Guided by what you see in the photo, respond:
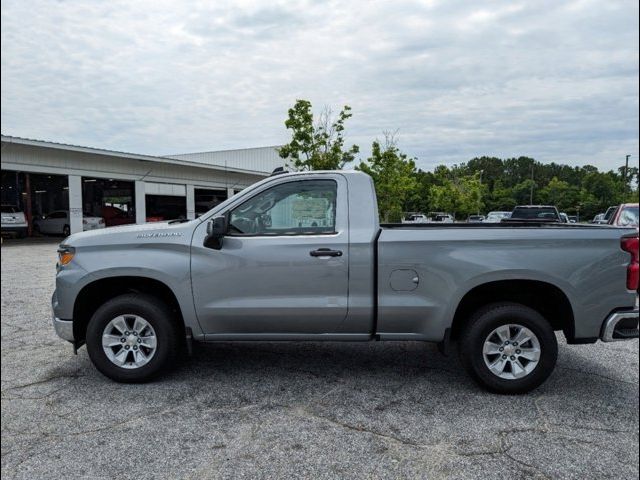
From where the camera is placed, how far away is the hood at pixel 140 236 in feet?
14.6

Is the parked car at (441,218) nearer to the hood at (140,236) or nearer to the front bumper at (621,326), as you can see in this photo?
the front bumper at (621,326)

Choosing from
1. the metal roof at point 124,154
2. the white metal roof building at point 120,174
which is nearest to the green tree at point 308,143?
the white metal roof building at point 120,174

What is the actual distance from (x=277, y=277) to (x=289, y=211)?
0.63 metres

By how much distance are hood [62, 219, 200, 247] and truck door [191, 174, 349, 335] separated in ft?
0.46

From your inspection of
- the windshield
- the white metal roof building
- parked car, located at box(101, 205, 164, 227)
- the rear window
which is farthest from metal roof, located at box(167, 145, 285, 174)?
the windshield

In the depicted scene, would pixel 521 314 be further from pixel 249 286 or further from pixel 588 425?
pixel 249 286

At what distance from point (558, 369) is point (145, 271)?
13.4 feet

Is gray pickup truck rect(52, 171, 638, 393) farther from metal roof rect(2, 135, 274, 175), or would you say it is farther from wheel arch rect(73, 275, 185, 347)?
metal roof rect(2, 135, 274, 175)

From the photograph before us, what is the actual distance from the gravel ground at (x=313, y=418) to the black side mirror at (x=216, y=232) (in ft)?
4.18

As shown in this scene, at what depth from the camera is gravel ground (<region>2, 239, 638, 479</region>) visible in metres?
3.05

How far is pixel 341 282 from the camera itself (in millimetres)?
4270

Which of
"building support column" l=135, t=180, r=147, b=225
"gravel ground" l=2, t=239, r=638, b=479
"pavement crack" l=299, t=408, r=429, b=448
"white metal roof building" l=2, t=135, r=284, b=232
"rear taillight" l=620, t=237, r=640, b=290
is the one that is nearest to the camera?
"gravel ground" l=2, t=239, r=638, b=479

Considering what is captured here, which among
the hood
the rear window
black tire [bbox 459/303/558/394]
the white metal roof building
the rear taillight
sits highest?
the white metal roof building

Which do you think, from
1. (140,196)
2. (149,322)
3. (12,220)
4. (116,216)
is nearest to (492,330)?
(149,322)
